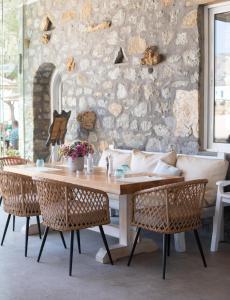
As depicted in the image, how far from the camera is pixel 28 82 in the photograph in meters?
7.88

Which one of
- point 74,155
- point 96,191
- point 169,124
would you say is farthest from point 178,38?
point 96,191

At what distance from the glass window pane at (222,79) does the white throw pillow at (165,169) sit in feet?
2.08

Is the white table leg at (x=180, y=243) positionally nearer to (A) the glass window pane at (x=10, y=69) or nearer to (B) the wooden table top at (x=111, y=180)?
(B) the wooden table top at (x=111, y=180)

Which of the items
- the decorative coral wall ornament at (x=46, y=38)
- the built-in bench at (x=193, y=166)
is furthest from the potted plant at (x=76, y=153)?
the decorative coral wall ornament at (x=46, y=38)

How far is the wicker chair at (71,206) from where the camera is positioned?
150 inches

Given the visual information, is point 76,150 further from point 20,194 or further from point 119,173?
point 20,194

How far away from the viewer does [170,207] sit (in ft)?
12.2

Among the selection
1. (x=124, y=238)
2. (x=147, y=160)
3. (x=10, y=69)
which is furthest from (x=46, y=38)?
(x=124, y=238)

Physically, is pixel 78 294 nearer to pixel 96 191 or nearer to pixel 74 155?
pixel 96 191

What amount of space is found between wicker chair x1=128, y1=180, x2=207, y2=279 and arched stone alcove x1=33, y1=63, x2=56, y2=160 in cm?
426

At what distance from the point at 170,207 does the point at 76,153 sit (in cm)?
136

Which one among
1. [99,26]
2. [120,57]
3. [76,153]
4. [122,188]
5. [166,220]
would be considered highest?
[99,26]

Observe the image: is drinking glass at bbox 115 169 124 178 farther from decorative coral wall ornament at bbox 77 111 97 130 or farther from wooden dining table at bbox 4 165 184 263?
decorative coral wall ornament at bbox 77 111 97 130

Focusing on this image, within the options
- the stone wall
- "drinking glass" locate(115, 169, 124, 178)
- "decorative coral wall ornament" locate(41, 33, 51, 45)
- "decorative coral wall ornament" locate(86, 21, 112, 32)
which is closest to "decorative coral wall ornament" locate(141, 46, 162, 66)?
the stone wall
